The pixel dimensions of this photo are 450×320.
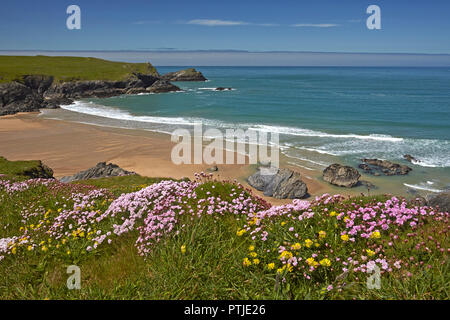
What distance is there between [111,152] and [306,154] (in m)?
18.3

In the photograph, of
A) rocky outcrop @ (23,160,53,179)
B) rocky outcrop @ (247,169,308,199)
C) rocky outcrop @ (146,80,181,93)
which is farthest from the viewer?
rocky outcrop @ (146,80,181,93)

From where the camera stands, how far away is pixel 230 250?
5.06 metres

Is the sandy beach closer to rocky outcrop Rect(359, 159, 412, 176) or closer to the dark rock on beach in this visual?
rocky outcrop Rect(359, 159, 412, 176)

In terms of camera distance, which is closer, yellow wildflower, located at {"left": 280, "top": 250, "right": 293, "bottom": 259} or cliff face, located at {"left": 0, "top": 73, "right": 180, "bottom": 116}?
yellow wildflower, located at {"left": 280, "top": 250, "right": 293, "bottom": 259}

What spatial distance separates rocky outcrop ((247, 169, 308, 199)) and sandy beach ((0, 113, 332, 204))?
683mm

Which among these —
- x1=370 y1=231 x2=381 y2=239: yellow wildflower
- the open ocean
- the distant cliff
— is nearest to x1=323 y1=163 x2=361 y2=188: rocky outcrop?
the open ocean

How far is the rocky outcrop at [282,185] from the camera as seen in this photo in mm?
19359

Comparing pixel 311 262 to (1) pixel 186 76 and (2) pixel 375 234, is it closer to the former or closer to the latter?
(2) pixel 375 234

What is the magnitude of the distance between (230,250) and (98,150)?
28834mm

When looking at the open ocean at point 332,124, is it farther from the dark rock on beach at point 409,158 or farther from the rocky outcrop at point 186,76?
the rocky outcrop at point 186,76

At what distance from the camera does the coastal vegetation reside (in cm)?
418

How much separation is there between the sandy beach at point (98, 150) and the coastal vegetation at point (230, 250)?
41.3 ft
